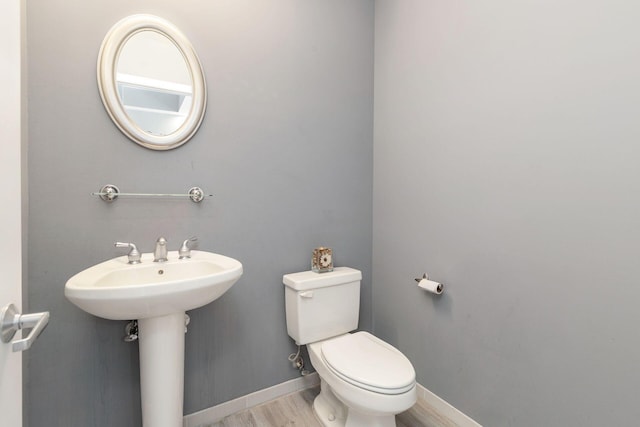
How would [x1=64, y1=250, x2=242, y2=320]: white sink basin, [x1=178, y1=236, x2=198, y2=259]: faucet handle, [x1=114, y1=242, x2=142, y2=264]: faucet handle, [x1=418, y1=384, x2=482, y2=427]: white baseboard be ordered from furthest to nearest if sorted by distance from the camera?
[x1=418, y1=384, x2=482, y2=427]: white baseboard, [x1=178, y1=236, x2=198, y2=259]: faucet handle, [x1=114, y1=242, x2=142, y2=264]: faucet handle, [x1=64, y1=250, x2=242, y2=320]: white sink basin

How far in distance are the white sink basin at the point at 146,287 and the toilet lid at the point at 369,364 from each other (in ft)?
2.02

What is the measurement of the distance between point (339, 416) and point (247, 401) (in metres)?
0.50

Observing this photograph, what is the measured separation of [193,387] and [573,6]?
2233mm

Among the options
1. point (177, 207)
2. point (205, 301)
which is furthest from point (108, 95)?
point (205, 301)

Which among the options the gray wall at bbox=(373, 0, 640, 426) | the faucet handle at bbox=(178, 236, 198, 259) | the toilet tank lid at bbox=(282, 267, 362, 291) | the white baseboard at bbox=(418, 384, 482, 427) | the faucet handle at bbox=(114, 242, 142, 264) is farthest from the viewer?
the toilet tank lid at bbox=(282, 267, 362, 291)

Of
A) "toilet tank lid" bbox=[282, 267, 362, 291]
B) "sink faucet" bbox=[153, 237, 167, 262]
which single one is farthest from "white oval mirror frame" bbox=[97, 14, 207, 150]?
"toilet tank lid" bbox=[282, 267, 362, 291]

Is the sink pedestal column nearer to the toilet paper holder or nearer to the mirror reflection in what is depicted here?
the mirror reflection

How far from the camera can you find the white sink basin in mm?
849

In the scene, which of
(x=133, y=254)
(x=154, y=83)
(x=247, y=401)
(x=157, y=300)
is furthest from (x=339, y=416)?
(x=154, y=83)

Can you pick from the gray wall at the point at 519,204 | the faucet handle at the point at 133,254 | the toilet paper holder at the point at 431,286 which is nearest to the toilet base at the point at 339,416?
the gray wall at the point at 519,204

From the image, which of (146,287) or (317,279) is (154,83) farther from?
(317,279)

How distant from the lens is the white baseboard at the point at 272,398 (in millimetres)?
1416

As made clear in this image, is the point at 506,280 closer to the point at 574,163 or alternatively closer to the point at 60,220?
the point at 574,163

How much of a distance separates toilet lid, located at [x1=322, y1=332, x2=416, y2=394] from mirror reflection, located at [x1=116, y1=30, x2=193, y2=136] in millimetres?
1285
